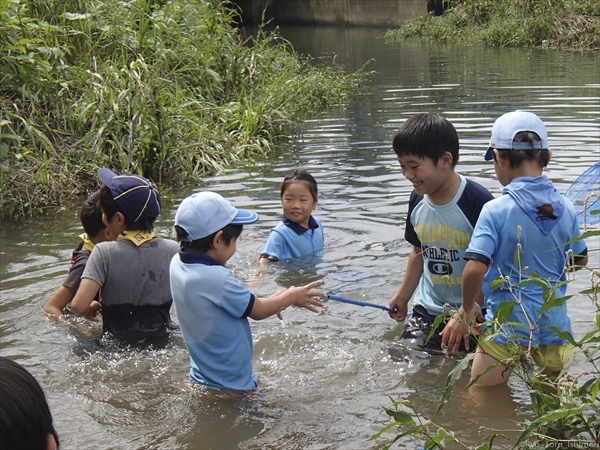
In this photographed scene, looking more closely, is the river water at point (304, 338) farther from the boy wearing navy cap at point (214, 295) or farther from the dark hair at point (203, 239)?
the dark hair at point (203, 239)

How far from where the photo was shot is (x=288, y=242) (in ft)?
23.2

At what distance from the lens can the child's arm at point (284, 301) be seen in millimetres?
4344

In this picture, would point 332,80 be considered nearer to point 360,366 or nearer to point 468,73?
point 468,73

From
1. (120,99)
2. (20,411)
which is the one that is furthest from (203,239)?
(120,99)

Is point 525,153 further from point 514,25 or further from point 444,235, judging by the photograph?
point 514,25

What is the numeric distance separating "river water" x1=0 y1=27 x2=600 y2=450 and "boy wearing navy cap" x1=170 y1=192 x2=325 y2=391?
269 millimetres

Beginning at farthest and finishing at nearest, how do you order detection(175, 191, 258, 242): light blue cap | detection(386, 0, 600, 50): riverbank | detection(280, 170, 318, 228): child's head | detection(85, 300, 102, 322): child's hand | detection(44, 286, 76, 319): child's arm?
detection(386, 0, 600, 50): riverbank → detection(280, 170, 318, 228): child's head → detection(44, 286, 76, 319): child's arm → detection(85, 300, 102, 322): child's hand → detection(175, 191, 258, 242): light blue cap

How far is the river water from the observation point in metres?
4.41

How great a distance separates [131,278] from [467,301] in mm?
2028

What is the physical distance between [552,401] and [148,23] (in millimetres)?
9370

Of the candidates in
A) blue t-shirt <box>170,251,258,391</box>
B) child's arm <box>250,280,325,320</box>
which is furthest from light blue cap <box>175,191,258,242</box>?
child's arm <box>250,280,325,320</box>

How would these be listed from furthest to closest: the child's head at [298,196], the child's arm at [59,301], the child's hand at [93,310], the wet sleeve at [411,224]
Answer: the child's head at [298,196] < the child's arm at [59,301] < the child's hand at [93,310] < the wet sleeve at [411,224]

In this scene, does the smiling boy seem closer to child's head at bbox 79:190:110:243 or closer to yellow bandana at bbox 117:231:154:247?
yellow bandana at bbox 117:231:154:247

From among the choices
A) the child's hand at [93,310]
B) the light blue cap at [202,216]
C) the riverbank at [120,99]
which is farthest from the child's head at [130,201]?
the riverbank at [120,99]
